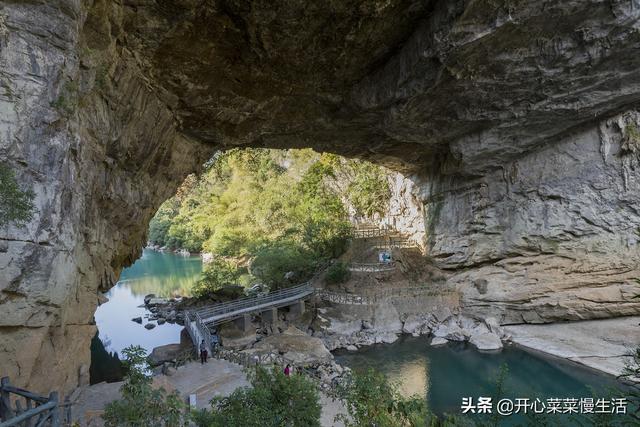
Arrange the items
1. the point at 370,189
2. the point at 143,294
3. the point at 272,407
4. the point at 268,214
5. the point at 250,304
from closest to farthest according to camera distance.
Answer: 1. the point at 272,407
2. the point at 250,304
3. the point at 370,189
4. the point at 268,214
5. the point at 143,294

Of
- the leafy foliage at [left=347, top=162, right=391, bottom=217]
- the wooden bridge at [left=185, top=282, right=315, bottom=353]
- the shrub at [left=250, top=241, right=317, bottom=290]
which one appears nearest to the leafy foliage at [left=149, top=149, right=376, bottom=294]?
the shrub at [left=250, top=241, right=317, bottom=290]

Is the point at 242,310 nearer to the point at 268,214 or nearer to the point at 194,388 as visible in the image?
the point at 194,388

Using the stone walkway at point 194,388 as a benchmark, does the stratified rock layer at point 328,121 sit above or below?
above

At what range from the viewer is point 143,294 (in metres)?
29.9

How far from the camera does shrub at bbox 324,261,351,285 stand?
1947 centimetres

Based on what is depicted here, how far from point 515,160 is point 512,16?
894 cm

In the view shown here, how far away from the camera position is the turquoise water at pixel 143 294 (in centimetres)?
1845

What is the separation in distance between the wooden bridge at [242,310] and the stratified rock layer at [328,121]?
3579 mm

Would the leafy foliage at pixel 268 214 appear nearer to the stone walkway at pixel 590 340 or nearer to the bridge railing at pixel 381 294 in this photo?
the bridge railing at pixel 381 294

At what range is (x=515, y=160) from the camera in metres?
16.8

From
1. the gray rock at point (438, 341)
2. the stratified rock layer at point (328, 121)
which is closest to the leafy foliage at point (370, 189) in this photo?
the stratified rock layer at point (328, 121)

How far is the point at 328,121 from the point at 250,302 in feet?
29.7

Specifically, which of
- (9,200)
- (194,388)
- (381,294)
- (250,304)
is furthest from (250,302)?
(9,200)

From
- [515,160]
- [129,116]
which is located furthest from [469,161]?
[129,116]
